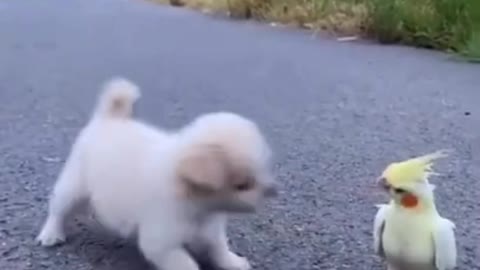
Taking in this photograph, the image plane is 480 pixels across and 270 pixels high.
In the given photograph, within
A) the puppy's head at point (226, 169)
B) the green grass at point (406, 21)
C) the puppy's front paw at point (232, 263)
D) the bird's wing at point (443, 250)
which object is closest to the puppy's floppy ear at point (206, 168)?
the puppy's head at point (226, 169)

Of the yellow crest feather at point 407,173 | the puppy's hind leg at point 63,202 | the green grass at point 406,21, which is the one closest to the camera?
the yellow crest feather at point 407,173

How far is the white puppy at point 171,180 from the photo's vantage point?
1.39 meters

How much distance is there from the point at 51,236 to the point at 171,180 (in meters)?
0.32

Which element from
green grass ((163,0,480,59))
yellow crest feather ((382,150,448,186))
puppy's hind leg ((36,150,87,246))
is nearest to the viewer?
yellow crest feather ((382,150,448,186))

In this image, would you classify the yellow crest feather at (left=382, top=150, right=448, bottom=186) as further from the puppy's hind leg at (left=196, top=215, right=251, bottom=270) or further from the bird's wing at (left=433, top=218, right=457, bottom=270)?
the puppy's hind leg at (left=196, top=215, right=251, bottom=270)

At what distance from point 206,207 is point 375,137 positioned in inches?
50.8

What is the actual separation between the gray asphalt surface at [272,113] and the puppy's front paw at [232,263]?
0.05m

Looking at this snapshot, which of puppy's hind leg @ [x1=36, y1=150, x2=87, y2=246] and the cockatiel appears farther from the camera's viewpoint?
puppy's hind leg @ [x1=36, y1=150, x2=87, y2=246]

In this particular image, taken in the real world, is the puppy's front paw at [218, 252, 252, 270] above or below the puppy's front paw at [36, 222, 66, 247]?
above

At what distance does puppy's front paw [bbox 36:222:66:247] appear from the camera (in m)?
1.67

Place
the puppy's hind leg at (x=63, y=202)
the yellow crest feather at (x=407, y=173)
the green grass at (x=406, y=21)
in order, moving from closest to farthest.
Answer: the yellow crest feather at (x=407, y=173) → the puppy's hind leg at (x=63, y=202) → the green grass at (x=406, y=21)

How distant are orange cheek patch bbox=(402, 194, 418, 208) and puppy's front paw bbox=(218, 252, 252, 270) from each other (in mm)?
281

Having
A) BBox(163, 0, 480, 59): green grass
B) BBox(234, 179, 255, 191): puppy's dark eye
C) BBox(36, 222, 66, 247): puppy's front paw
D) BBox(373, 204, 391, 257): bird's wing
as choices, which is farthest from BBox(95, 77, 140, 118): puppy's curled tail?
BBox(163, 0, 480, 59): green grass

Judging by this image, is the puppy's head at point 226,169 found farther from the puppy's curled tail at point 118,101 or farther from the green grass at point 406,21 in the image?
the green grass at point 406,21
